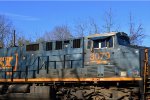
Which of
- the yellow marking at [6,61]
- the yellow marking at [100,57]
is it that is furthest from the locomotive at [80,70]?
the yellow marking at [6,61]

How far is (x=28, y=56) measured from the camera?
17.6 m

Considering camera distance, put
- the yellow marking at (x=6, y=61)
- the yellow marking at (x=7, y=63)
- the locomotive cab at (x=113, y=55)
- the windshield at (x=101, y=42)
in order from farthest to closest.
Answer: the yellow marking at (x=6, y=61), the yellow marking at (x=7, y=63), the windshield at (x=101, y=42), the locomotive cab at (x=113, y=55)

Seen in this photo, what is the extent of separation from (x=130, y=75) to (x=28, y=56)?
726 centimetres

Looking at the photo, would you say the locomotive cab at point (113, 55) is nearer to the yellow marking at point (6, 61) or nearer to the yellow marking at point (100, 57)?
the yellow marking at point (100, 57)

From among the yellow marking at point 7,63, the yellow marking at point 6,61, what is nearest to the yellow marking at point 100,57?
the yellow marking at point 7,63

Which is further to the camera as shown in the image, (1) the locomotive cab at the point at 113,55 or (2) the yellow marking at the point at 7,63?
(2) the yellow marking at the point at 7,63

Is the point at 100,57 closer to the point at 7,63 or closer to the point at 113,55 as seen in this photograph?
the point at 113,55

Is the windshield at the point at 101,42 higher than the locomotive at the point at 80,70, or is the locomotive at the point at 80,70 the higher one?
the windshield at the point at 101,42

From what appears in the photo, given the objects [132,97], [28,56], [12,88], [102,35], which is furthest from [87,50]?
[12,88]

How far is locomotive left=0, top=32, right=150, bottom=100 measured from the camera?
1338 centimetres

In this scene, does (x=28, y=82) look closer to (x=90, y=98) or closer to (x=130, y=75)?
(x=90, y=98)

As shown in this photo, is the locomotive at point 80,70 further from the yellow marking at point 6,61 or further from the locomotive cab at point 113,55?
the yellow marking at point 6,61

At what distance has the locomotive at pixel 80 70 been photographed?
13.4m

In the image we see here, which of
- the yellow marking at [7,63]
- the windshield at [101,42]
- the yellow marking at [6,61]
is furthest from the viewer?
the yellow marking at [6,61]
